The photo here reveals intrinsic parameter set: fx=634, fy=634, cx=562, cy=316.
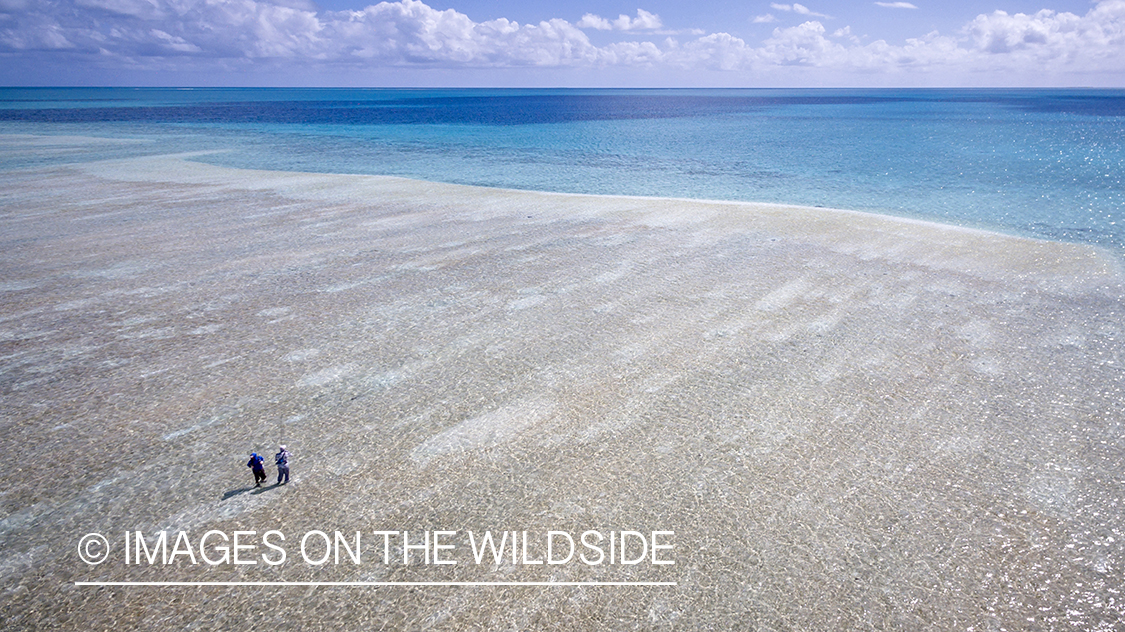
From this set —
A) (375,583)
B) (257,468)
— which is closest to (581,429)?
(375,583)

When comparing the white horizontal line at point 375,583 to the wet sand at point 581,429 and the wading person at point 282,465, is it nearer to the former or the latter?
the wet sand at point 581,429

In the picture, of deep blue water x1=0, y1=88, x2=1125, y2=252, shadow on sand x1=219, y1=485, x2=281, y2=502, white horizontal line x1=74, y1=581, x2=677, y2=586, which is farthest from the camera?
deep blue water x1=0, y1=88, x2=1125, y2=252

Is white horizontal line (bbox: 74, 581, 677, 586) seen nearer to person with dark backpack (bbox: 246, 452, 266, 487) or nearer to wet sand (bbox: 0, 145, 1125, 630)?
wet sand (bbox: 0, 145, 1125, 630)

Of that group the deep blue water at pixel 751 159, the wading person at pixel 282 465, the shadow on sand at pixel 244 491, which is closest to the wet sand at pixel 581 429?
the shadow on sand at pixel 244 491

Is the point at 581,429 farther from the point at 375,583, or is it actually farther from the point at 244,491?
the point at 244,491

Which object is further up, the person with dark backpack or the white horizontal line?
the person with dark backpack

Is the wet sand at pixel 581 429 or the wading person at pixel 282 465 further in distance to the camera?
the wading person at pixel 282 465

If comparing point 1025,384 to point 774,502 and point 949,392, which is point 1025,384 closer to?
point 949,392

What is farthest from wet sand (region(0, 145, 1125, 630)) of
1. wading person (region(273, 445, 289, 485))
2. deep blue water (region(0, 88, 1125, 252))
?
deep blue water (region(0, 88, 1125, 252))
